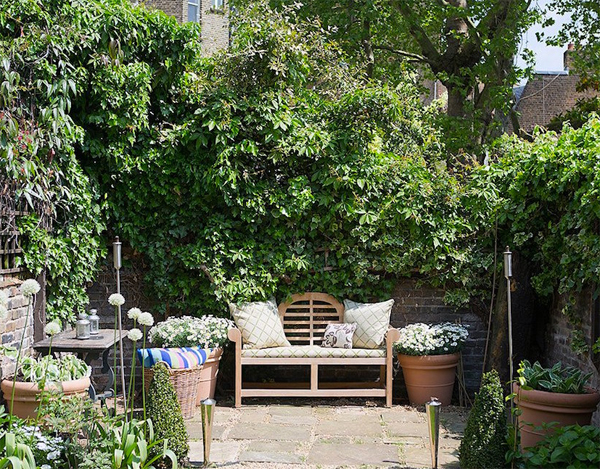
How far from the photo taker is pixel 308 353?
22.3 ft

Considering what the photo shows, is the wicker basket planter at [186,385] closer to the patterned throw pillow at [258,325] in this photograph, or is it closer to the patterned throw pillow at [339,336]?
the patterned throw pillow at [258,325]

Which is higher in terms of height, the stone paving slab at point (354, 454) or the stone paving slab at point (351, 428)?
the stone paving slab at point (354, 454)

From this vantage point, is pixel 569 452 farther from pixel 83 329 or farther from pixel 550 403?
pixel 83 329

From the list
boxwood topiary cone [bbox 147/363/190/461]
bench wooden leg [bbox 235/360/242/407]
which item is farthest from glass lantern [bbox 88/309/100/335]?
boxwood topiary cone [bbox 147/363/190/461]

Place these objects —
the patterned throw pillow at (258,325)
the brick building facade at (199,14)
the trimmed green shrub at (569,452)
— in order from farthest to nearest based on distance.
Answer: the brick building facade at (199,14) → the patterned throw pillow at (258,325) → the trimmed green shrub at (569,452)

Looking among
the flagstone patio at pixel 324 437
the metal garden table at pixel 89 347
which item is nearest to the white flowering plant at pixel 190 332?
the flagstone patio at pixel 324 437

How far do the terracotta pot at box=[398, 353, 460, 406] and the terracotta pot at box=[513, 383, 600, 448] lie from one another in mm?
1852

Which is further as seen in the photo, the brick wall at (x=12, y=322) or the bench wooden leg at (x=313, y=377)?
the bench wooden leg at (x=313, y=377)

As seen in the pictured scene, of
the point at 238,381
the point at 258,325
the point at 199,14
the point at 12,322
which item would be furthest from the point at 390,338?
the point at 199,14

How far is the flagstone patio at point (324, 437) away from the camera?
5.05m

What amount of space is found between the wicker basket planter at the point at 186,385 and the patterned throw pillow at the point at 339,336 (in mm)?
1415

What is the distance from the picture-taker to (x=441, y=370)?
6922 millimetres

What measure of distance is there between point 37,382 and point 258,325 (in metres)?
2.34

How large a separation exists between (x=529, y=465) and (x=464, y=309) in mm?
3136
